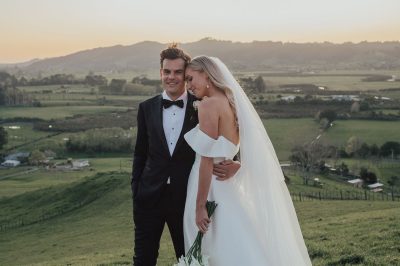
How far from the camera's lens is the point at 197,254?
5.97 metres

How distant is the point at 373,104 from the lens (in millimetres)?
105438

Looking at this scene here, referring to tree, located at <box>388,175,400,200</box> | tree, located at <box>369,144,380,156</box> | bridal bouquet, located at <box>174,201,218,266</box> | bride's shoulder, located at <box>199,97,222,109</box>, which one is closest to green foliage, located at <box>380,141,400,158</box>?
tree, located at <box>369,144,380,156</box>

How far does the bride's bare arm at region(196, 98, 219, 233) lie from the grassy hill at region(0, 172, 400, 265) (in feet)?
13.9

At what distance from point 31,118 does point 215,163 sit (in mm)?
109145

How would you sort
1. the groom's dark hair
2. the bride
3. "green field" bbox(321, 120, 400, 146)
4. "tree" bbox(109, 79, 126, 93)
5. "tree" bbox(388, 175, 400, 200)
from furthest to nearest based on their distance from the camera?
"tree" bbox(109, 79, 126, 93) → "green field" bbox(321, 120, 400, 146) → "tree" bbox(388, 175, 400, 200) → the groom's dark hair → the bride

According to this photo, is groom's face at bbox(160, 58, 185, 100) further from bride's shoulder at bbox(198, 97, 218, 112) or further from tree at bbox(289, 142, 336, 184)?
tree at bbox(289, 142, 336, 184)

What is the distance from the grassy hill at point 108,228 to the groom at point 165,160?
4102 mm

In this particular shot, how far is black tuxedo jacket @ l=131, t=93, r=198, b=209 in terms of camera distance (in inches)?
248

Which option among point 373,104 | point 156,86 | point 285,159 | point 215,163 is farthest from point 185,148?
point 156,86

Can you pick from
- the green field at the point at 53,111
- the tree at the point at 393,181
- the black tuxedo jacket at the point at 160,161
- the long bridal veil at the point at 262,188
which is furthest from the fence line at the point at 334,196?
the green field at the point at 53,111

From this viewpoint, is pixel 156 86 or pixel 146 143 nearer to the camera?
pixel 146 143

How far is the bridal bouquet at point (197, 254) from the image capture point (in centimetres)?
589

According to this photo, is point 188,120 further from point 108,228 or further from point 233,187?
point 108,228

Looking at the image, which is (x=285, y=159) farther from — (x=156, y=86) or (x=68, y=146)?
(x=156, y=86)
